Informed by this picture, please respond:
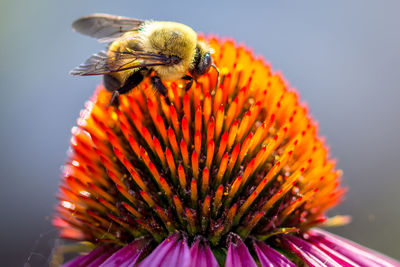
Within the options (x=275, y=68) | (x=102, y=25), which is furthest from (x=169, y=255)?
(x=275, y=68)

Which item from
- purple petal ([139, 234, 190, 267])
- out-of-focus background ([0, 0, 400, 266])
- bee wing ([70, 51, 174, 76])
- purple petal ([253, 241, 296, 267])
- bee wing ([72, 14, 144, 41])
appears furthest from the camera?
out-of-focus background ([0, 0, 400, 266])

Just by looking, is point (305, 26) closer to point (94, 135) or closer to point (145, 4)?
point (145, 4)

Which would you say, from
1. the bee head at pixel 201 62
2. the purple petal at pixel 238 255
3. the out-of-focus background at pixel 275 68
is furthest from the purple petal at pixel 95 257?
the out-of-focus background at pixel 275 68

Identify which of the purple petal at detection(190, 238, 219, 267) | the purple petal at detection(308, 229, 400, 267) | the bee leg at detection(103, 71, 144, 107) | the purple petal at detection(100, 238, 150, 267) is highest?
the bee leg at detection(103, 71, 144, 107)

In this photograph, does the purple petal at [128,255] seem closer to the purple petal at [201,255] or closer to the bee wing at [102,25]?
the purple petal at [201,255]

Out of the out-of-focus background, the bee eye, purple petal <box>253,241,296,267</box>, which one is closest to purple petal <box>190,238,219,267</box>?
purple petal <box>253,241,296,267</box>

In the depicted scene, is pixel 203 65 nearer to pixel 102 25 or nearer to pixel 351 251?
pixel 102 25

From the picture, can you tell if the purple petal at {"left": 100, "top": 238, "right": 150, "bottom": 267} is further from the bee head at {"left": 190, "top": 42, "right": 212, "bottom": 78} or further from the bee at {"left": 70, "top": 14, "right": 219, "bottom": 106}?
the bee head at {"left": 190, "top": 42, "right": 212, "bottom": 78}

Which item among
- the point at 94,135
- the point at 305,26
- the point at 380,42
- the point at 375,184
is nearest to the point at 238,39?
the point at 305,26
